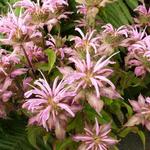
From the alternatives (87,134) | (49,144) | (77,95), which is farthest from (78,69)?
(49,144)

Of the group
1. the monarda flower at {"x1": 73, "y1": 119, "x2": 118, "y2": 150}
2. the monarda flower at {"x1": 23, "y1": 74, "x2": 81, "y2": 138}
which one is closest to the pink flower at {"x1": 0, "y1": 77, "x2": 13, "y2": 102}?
the monarda flower at {"x1": 23, "y1": 74, "x2": 81, "y2": 138}

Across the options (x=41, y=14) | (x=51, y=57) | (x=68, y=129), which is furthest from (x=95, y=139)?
(x=41, y=14)

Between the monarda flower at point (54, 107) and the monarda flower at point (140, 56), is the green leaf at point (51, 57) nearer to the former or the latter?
the monarda flower at point (54, 107)

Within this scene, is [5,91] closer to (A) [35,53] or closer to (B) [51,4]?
(A) [35,53]

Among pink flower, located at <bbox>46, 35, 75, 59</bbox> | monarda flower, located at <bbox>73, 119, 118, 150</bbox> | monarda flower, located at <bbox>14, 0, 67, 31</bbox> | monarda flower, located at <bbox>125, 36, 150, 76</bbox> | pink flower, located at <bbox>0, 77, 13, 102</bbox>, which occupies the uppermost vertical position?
monarda flower, located at <bbox>14, 0, 67, 31</bbox>

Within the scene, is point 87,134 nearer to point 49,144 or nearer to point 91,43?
point 91,43

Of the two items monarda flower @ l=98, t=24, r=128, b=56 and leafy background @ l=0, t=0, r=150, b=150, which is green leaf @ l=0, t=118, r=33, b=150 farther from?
monarda flower @ l=98, t=24, r=128, b=56
